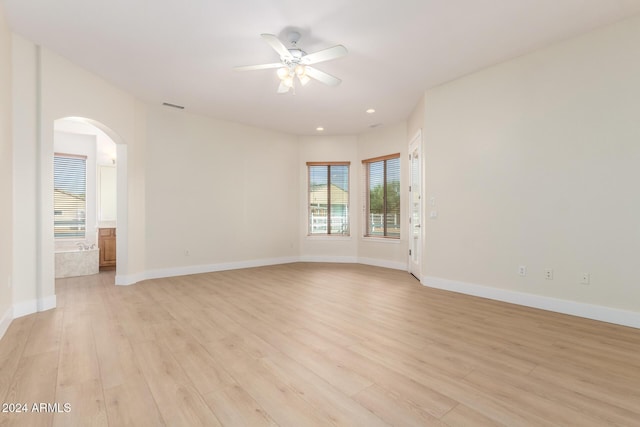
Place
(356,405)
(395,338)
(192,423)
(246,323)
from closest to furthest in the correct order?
(192,423) → (356,405) → (395,338) → (246,323)

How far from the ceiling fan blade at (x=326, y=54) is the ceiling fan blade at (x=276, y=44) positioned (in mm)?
187

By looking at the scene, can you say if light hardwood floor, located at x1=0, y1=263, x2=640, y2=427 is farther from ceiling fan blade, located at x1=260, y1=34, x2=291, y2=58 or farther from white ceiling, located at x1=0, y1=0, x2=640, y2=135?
white ceiling, located at x1=0, y1=0, x2=640, y2=135

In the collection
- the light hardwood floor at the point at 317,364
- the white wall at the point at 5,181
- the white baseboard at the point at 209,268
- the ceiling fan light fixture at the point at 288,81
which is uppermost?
the ceiling fan light fixture at the point at 288,81

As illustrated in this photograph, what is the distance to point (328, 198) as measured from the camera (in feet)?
24.2

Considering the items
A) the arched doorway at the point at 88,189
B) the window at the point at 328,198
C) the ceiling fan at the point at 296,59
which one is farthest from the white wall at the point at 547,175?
the arched doorway at the point at 88,189

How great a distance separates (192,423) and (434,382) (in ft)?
4.83

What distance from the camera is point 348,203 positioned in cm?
725

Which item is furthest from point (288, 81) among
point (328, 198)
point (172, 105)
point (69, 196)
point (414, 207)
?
point (69, 196)

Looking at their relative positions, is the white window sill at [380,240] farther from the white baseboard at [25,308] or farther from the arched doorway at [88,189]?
the white baseboard at [25,308]

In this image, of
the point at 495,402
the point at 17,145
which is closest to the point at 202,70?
the point at 17,145

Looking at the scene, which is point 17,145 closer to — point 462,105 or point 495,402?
point 495,402

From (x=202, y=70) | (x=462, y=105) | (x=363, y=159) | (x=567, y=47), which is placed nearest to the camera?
(x=567, y=47)

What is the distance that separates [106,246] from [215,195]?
259 centimetres

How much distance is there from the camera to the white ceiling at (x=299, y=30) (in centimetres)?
277
